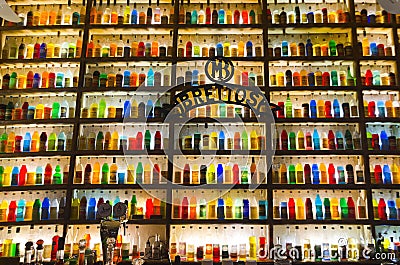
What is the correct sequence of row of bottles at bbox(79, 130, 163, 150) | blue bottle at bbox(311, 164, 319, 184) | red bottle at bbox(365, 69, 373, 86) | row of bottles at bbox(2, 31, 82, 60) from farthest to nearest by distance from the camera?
row of bottles at bbox(2, 31, 82, 60), red bottle at bbox(365, 69, 373, 86), row of bottles at bbox(79, 130, 163, 150), blue bottle at bbox(311, 164, 319, 184)

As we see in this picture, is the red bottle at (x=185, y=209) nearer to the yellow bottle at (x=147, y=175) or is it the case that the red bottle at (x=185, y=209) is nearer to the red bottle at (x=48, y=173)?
the yellow bottle at (x=147, y=175)

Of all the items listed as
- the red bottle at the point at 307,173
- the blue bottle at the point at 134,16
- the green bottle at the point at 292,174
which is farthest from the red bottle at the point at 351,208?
the blue bottle at the point at 134,16

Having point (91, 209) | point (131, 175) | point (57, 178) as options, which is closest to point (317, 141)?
point (131, 175)

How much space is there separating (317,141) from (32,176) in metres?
2.53

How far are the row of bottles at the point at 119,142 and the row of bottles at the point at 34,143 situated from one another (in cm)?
17

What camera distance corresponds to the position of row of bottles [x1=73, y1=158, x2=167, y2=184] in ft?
12.3

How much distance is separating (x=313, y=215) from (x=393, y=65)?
1.62 meters

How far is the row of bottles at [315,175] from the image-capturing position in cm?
372

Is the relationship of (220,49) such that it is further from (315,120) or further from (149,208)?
(149,208)

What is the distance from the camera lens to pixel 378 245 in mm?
3590

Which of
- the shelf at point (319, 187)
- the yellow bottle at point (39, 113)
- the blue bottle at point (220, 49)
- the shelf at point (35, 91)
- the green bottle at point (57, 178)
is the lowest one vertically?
the shelf at point (319, 187)

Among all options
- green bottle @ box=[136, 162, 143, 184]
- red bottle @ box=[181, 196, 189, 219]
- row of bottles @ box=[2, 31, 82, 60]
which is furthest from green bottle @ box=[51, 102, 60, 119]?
red bottle @ box=[181, 196, 189, 219]

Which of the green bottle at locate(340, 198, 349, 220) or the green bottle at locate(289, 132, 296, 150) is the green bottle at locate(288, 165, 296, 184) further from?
the green bottle at locate(340, 198, 349, 220)

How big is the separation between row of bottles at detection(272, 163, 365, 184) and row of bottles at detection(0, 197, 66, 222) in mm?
1871
